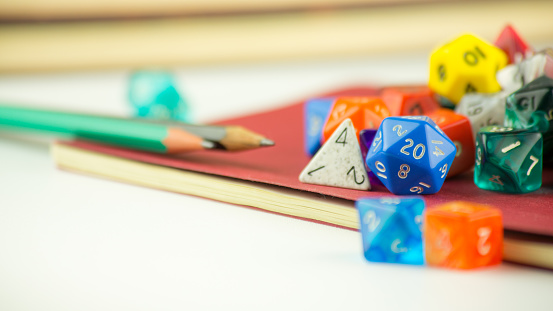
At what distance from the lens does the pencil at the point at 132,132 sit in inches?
36.3

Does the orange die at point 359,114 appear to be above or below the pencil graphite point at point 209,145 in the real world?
above

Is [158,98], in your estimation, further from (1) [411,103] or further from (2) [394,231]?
(2) [394,231]

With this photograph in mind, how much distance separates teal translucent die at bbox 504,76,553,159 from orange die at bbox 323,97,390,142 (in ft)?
0.65

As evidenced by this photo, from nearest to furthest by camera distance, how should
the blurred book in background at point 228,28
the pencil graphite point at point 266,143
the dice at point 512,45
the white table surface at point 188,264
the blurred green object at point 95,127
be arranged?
the white table surface at point 188,264 → the pencil graphite point at point 266,143 → the blurred green object at point 95,127 → the dice at point 512,45 → the blurred book in background at point 228,28

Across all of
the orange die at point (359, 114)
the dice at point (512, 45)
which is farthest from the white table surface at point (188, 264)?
the dice at point (512, 45)

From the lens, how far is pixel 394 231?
640mm

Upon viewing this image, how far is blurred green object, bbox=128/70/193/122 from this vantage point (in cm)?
146

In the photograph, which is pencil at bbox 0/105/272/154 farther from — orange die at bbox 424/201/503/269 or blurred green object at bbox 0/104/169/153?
orange die at bbox 424/201/503/269

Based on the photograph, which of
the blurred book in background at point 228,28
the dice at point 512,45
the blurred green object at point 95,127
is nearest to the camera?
Answer: the blurred green object at point 95,127

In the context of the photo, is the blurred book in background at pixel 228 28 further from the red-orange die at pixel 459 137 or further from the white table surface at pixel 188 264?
the red-orange die at pixel 459 137

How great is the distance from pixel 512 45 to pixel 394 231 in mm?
674

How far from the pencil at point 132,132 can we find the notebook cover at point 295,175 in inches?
0.7

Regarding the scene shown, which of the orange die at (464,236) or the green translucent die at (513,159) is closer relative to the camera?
the orange die at (464,236)

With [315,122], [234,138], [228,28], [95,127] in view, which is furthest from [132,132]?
[228,28]
